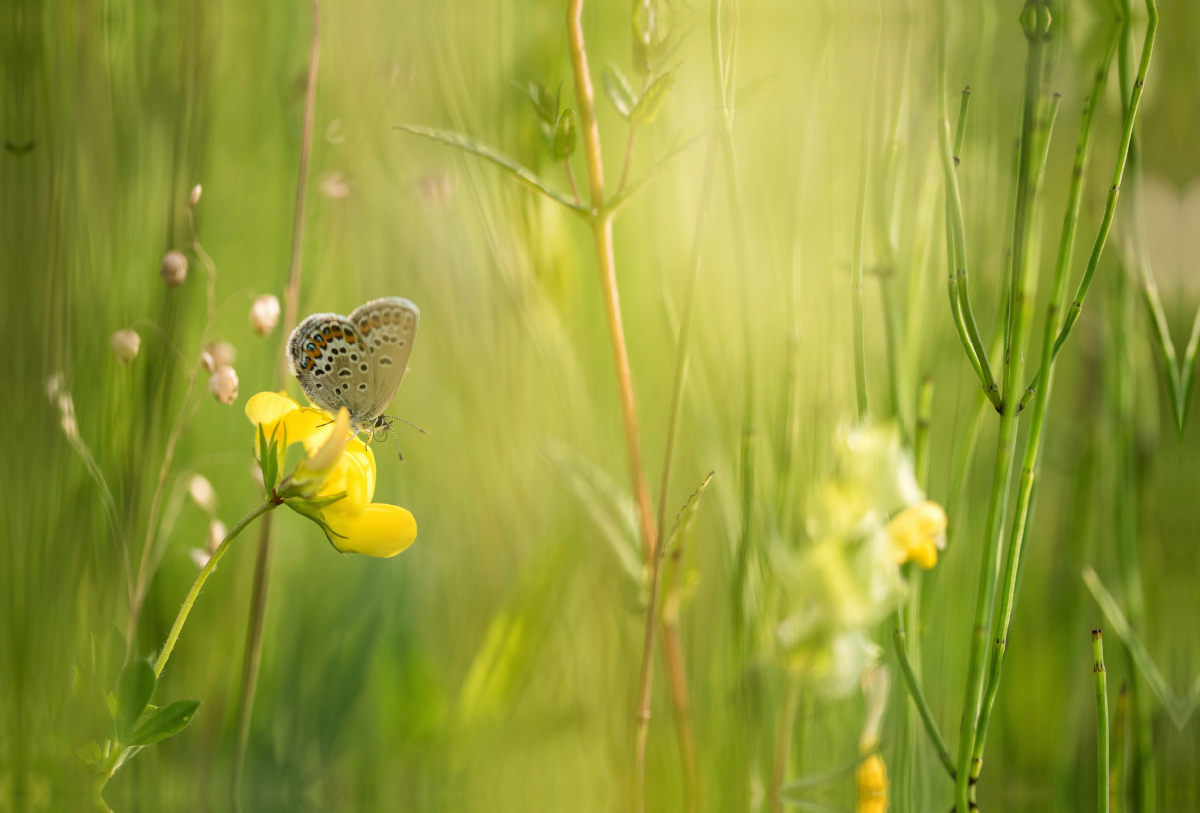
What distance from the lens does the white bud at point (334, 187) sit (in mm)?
521

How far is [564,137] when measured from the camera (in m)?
0.37

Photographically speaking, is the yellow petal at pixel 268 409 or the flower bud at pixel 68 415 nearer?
the yellow petal at pixel 268 409

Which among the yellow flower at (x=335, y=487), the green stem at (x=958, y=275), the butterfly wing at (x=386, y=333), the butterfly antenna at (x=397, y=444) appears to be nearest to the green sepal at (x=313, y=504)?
the yellow flower at (x=335, y=487)

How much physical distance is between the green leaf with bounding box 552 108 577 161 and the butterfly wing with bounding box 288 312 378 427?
149 millimetres

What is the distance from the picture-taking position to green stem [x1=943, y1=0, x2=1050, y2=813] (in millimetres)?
339

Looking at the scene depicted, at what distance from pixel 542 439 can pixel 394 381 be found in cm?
15

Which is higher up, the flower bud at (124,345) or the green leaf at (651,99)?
the green leaf at (651,99)

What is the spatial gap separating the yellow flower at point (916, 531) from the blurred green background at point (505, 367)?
115mm

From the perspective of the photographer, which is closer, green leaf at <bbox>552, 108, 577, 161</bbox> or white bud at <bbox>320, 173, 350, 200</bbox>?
green leaf at <bbox>552, 108, 577, 161</bbox>

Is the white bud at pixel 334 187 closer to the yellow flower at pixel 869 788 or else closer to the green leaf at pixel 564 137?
the green leaf at pixel 564 137

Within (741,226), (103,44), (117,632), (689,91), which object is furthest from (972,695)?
(103,44)

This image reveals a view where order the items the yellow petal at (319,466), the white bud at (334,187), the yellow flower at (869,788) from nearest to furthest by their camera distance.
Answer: the yellow petal at (319,466)
the yellow flower at (869,788)
the white bud at (334,187)

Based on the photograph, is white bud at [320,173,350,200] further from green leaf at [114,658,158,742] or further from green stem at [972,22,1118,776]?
green stem at [972,22,1118,776]

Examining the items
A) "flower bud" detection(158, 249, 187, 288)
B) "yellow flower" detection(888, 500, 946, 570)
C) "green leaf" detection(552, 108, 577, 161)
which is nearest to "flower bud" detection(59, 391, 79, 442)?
"flower bud" detection(158, 249, 187, 288)
